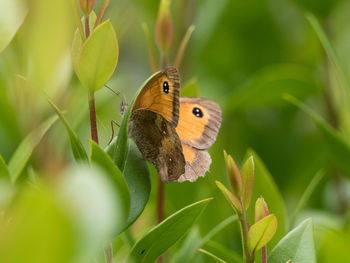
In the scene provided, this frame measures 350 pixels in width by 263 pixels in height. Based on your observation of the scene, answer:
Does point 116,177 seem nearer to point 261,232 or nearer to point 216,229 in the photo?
point 261,232

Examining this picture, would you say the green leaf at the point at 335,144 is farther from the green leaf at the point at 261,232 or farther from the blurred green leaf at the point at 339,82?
the green leaf at the point at 261,232

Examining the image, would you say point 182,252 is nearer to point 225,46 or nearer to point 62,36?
point 62,36

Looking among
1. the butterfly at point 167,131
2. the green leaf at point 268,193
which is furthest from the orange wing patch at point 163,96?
the green leaf at point 268,193

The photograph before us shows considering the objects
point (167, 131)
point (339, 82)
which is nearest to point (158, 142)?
point (167, 131)

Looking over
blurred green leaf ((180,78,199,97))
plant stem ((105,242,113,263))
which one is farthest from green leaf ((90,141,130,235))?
blurred green leaf ((180,78,199,97))

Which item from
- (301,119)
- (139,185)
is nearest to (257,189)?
Result: (139,185)

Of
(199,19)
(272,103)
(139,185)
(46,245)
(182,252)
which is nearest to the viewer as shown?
(46,245)

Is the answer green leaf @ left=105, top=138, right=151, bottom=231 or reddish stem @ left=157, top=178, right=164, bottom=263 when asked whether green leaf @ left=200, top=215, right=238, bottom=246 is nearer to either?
reddish stem @ left=157, top=178, right=164, bottom=263
